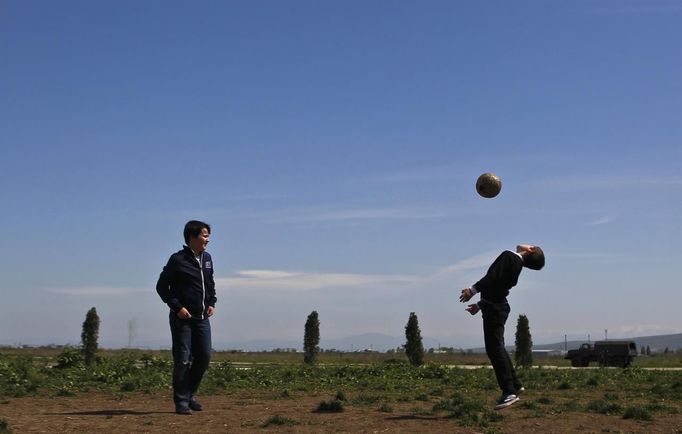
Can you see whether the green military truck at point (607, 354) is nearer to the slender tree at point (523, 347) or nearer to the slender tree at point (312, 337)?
the slender tree at point (523, 347)

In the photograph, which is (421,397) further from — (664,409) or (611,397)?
(664,409)

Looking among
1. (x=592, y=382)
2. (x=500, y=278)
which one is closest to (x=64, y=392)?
(x=500, y=278)

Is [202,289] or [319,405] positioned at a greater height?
[202,289]

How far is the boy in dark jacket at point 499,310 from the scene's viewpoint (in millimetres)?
9406

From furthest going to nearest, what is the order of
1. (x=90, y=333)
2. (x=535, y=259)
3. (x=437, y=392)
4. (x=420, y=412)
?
(x=90, y=333), (x=437, y=392), (x=535, y=259), (x=420, y=412)

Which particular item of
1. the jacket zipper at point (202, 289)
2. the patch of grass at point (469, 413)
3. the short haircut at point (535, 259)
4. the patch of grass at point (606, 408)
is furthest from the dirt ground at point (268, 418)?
the short haircut at point (535, 259)

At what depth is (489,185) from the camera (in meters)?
11.1

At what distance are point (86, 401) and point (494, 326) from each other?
6.09m

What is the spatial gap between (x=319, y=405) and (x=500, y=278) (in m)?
2.77

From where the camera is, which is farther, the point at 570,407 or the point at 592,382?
the point at 592,382

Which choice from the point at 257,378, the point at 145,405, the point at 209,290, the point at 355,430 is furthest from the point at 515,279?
the point at 257,378

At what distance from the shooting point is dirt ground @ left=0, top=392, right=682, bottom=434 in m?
7.92

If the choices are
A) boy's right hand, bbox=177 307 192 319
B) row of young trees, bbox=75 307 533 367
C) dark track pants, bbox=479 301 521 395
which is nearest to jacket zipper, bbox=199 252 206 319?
boy's right hand, bbox=177 307 192 319

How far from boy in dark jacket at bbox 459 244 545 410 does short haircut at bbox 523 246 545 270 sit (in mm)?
173
